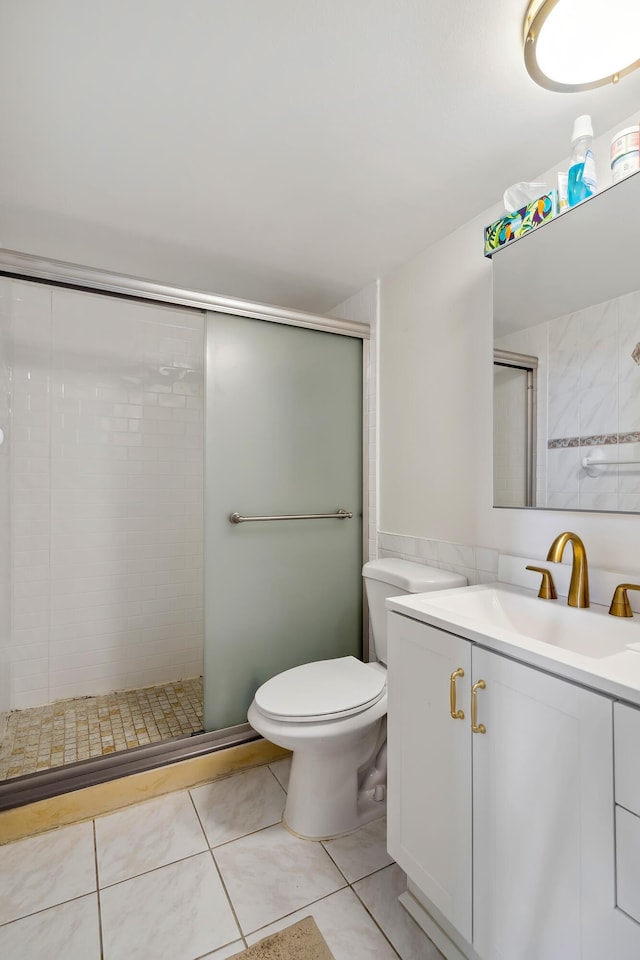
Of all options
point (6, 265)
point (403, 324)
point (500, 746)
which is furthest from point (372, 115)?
point (500, 746)

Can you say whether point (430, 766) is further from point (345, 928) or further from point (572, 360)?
point (572, 360)

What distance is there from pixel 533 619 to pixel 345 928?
37.1 inches

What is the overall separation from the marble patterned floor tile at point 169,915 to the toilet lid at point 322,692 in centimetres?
48

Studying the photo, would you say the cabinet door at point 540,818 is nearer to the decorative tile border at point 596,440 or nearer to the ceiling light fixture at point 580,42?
the decorative tile border at point 596,440

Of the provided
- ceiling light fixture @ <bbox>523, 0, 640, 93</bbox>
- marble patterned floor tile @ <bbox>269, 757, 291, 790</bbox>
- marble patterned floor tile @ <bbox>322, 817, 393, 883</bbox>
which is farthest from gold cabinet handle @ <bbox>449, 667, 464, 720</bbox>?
ceiling light fixture @ <bbox>523, 0, 640, 93</bbox>

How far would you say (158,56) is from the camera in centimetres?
109

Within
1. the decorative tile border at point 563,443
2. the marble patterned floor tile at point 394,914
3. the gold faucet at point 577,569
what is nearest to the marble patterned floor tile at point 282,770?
the marble patterned floor tile at point 394,914

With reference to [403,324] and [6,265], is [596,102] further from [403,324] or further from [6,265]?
[6,265]

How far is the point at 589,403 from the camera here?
1320 mm

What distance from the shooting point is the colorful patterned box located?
1.39m

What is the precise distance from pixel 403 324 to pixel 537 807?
1763 millimetres

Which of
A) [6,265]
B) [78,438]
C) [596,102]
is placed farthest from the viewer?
[78,438]

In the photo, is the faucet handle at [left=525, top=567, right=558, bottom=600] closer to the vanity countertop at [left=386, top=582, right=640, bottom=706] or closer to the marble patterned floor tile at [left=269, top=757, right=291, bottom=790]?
the vanity countertop at [left=386, top=582, right=640, bottom=706]

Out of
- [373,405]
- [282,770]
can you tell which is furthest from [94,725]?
[373,405]
